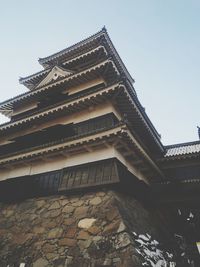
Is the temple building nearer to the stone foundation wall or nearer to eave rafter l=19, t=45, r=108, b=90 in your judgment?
the stone foundation wall

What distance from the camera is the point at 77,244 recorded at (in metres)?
7.13

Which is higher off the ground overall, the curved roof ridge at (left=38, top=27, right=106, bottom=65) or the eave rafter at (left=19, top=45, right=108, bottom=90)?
the curved roof ridge at (left=38, top=27, right=106, bottom=65)

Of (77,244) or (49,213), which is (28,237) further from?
(77,244)

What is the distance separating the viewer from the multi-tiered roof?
8672 mm

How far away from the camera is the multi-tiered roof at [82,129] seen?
8672 millimetres

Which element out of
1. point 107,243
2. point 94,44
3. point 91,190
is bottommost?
point 107,243

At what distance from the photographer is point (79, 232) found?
7.42 m

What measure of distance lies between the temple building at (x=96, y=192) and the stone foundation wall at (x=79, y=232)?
0.03 meters

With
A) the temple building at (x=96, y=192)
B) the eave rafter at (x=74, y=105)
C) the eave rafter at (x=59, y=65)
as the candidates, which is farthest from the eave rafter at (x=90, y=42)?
the eave rafter at (x=74, y=105)

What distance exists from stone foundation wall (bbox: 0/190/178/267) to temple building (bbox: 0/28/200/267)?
0.11 ft

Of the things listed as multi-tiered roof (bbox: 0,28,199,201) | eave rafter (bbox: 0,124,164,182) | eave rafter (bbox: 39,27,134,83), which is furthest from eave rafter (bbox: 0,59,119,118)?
eave rafter (bbox: 0,124,164,182)

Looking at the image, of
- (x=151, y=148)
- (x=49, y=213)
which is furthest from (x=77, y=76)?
(x=49, y=213)

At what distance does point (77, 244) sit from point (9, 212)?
4.00 m

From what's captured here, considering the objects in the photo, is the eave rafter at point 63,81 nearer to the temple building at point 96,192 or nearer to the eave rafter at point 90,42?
the temple building at point 96,192
